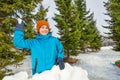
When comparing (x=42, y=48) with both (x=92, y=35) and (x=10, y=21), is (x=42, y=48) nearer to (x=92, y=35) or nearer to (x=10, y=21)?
(x=10, y=21)

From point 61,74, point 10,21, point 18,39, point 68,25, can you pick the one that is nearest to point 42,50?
point 18,39

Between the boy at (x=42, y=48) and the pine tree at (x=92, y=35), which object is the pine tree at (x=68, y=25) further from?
the boy at (x=42, y=48)

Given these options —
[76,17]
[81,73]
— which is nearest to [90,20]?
[76,17]

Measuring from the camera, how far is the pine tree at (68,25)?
113 ft

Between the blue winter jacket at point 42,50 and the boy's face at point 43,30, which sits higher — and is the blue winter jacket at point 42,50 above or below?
below

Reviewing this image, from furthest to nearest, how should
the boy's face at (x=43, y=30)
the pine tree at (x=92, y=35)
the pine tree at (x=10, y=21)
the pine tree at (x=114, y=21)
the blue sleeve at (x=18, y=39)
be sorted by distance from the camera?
the pine tree at (x=92, y=35), the pine tree at (x=114, y=21), the pine tree at (x=10, y=21), the boy's face at (x=43, y=30), the blue sleeve at (x=18, y=39)

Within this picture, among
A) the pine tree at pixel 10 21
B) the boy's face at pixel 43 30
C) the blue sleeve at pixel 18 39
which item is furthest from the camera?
the pine tree at pixel 10 21

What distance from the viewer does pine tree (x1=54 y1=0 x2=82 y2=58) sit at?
113 ft

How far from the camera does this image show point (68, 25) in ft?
119

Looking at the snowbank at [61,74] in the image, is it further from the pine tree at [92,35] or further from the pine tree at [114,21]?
the pine tree at [92,35]

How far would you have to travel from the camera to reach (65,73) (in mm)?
6465

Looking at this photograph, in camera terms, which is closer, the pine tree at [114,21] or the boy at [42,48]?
the boy at [42,48]

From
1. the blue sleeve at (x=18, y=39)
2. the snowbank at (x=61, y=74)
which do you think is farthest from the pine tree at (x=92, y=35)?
the blue sleeve at (x=18, y=39)

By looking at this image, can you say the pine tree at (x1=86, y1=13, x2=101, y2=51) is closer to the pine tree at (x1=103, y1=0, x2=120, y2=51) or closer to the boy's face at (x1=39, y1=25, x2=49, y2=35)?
the pine tree at (x1=103, y1=0, x2=120, y2=51)
